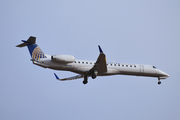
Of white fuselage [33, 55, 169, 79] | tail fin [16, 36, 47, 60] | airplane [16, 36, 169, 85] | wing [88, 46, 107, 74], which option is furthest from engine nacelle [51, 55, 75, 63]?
wing [88, 46, 107, 74]

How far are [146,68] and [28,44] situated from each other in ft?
49.5

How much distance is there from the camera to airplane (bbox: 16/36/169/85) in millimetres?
27516

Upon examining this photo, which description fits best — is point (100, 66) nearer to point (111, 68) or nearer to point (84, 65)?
point (84, 65)

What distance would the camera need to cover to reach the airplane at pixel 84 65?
27516mm

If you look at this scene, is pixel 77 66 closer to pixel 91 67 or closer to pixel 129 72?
pixel 91 67

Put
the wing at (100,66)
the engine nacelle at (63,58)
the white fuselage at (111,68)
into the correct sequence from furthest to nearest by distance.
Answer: the white fuselage at (111,68) < the engine nacelle at (63,58) < the wing at (100,66)

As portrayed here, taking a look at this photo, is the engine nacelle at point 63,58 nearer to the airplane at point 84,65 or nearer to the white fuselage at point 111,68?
the airplane at point 84,65

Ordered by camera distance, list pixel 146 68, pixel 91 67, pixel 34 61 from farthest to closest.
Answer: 1. pixel 146 68
2. pixel 91 67
3. pixel 34 61

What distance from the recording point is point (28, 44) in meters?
27.6

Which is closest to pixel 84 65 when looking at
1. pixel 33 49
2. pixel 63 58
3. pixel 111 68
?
pixel 63 58

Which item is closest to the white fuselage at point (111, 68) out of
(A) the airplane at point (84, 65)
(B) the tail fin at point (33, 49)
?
(A) the airplane at point (84, 65)

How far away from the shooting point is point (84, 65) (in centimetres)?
2942

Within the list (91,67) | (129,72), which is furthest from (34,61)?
(129,72)

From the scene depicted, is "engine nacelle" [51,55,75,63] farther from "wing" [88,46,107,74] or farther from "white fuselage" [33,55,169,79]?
"wing" [88,46,107,74]
